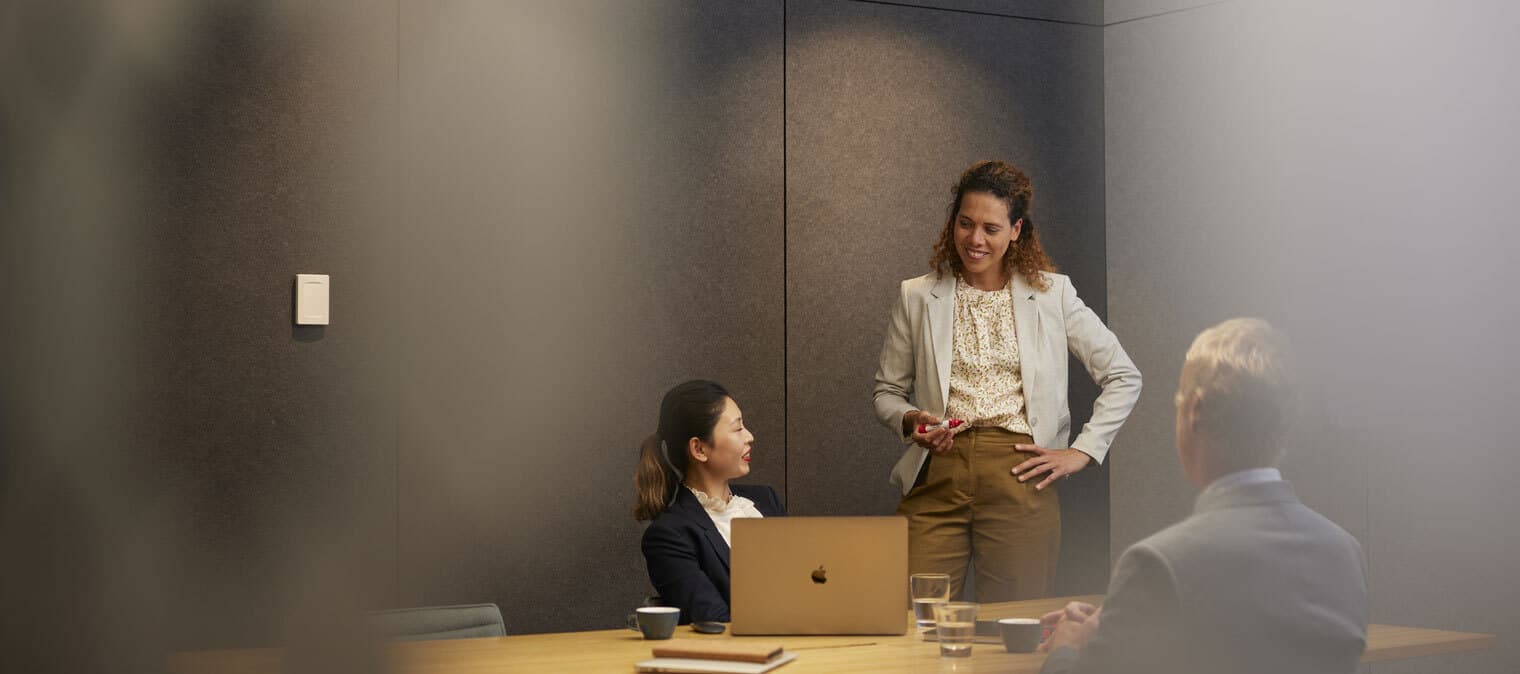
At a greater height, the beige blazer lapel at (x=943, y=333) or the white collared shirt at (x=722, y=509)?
the beige blazer lapel at (x=943, y=333)

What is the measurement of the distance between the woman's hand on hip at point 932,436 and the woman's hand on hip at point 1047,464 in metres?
0.12

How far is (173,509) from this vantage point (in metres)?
0.30

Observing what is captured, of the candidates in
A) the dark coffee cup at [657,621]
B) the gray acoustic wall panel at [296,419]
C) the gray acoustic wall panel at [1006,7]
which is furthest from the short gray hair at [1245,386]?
the gray acoustic wall panel at [1006,7]

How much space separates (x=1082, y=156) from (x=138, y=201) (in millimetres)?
2424

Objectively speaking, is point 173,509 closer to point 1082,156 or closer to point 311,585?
point 311,585

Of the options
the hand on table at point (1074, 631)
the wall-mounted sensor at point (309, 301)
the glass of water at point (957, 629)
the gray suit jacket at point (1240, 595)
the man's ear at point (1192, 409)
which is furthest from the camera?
the wall-mounted sensor at point (309, 301)

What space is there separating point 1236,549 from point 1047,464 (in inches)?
54.0

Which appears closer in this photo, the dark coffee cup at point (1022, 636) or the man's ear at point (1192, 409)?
the man's ear at point (1192, 409)

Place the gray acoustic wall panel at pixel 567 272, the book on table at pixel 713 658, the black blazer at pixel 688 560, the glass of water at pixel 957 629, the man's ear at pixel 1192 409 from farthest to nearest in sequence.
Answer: the black blazer at pixel 688 560 < the glass of water at pixel 957 629 < the book on table at pixel 713 658 < the man's ear at pixel 1192 409 < the gray acoustic wall panel at pixel 567 272

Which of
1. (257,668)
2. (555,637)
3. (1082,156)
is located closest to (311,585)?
(257,668)

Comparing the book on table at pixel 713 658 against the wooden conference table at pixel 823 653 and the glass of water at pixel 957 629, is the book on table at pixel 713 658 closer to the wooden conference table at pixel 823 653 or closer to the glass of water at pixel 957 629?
the wooden conference table at pixel 823 653

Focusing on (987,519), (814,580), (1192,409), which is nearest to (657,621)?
(814,580)

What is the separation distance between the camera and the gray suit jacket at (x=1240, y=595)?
560 mm

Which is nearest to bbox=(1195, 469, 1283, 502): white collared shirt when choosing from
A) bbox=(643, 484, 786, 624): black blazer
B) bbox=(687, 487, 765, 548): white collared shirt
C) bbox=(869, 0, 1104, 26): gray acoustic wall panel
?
bbox=(643, 484, 786, 624): black blazer
